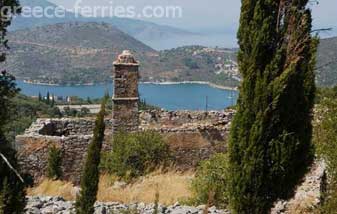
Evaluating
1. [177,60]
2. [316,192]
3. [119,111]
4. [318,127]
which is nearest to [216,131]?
[119,111]

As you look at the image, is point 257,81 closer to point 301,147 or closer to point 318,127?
point 301,147

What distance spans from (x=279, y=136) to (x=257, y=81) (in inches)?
36.5

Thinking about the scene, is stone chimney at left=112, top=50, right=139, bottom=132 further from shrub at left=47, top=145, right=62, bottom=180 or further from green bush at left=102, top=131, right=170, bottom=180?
shrub at left=47, top=145, right=62, bottom=180

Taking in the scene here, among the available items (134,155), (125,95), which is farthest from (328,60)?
(134,155)

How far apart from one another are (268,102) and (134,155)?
284 inches

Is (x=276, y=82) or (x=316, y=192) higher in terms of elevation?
(x=276, y=82)

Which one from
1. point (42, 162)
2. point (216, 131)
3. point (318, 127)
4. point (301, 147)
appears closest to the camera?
point (301, 147)

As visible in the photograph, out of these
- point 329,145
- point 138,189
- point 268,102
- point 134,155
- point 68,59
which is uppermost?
point 268,102

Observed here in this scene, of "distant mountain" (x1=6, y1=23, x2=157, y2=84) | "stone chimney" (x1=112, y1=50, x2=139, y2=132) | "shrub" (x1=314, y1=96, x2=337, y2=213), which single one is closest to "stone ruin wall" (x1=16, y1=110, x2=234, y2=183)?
"stone chimney" (x1=112, y1=50, x2=139, y2=132)

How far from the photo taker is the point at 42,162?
602 inches

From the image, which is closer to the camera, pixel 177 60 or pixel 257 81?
pixel 257 81

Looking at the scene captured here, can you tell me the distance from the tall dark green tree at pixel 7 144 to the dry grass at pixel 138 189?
505 centimetres

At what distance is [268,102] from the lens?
8391 millimetres

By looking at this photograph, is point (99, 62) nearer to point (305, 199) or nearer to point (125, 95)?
point (125, 95)
